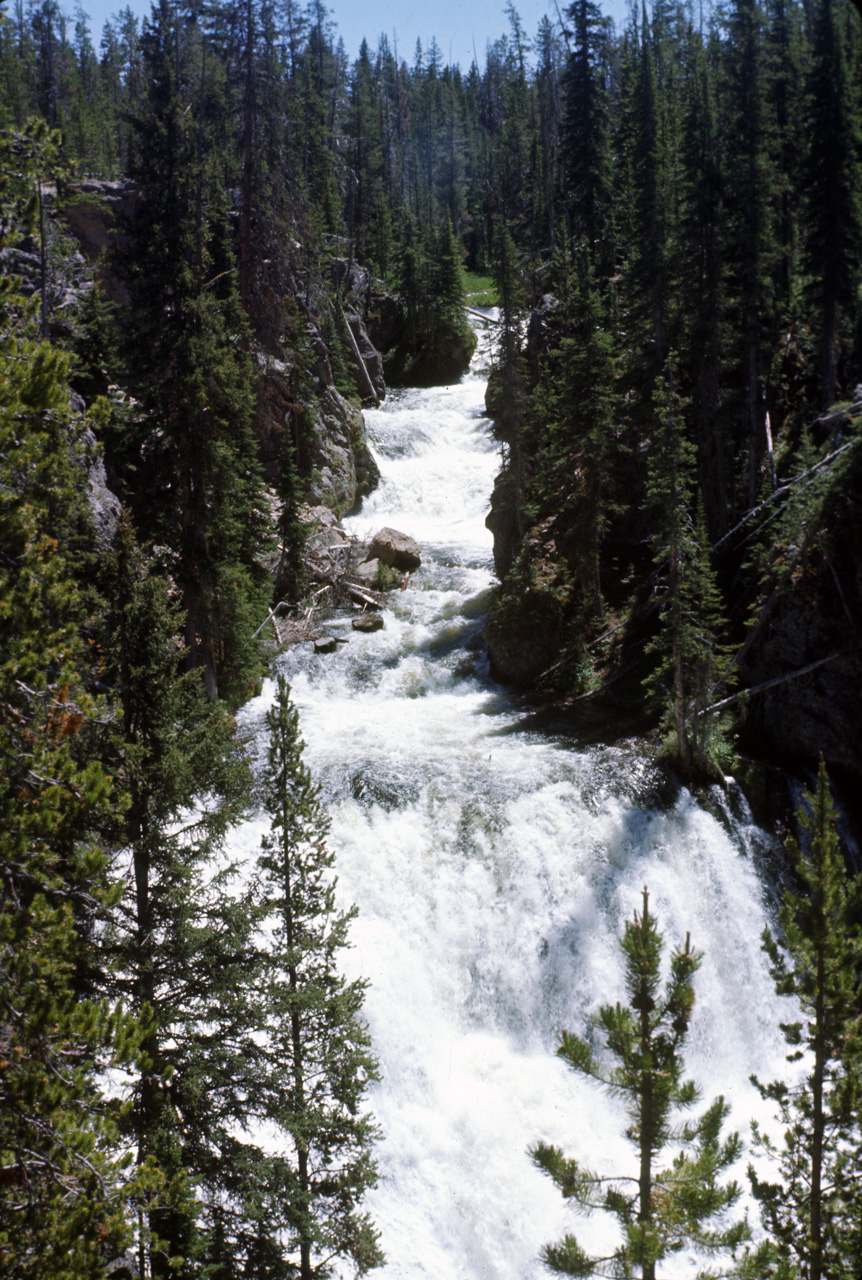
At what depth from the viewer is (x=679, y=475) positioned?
60.6ft

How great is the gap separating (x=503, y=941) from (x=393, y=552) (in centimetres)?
1941

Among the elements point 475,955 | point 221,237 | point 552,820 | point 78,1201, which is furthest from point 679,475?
point 221,237

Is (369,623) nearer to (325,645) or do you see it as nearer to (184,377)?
(325,645)

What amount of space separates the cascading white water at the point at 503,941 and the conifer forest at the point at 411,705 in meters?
0.08

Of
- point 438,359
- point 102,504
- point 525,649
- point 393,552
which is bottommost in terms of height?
point 525,649

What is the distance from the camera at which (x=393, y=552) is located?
3288 cm

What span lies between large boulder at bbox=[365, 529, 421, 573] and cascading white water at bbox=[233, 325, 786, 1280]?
10.8m

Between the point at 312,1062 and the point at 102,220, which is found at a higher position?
the point at 102,220

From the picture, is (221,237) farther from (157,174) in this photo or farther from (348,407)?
(348,407)

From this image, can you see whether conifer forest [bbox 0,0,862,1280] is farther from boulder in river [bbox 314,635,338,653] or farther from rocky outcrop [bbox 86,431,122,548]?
rocky outcrop [bbox 86,431,122,548]

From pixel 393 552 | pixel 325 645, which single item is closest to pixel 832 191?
pixel 393 552

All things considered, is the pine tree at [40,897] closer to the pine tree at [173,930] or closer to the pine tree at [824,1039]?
the pine tree at [173,930]

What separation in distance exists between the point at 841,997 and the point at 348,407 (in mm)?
34883

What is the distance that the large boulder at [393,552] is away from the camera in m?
32.9
